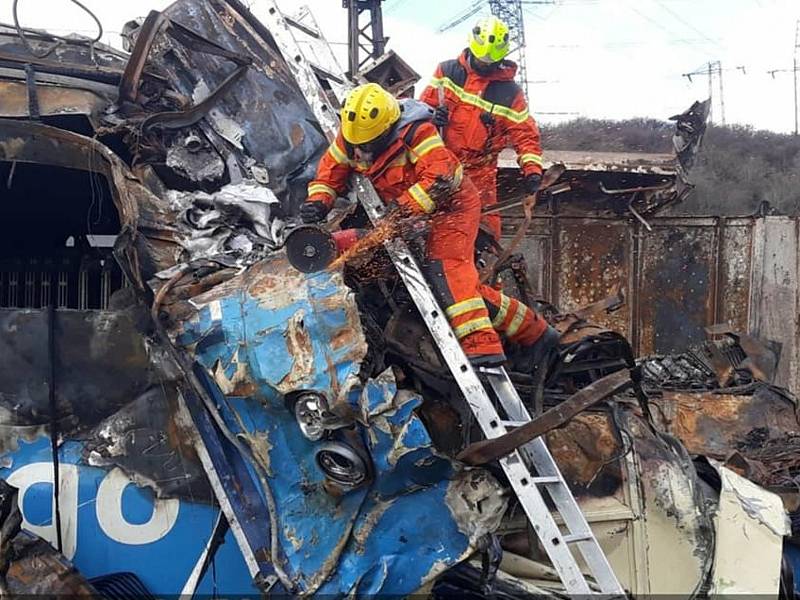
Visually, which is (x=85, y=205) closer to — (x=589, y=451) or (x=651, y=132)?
(x=589, y=451)

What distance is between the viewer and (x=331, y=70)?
4.67 m

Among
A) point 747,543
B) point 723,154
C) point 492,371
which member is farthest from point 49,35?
point 723,154

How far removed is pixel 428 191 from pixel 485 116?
4.69 feet

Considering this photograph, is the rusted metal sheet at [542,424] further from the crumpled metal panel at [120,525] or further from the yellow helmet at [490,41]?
the yellow helmet at [490,41]

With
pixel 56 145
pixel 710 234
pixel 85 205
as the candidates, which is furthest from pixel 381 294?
pixel 710 234

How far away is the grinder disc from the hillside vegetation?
21808 mm

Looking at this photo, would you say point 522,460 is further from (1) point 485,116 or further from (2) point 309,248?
(1) point 485,116

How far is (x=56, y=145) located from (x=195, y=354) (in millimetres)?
1178

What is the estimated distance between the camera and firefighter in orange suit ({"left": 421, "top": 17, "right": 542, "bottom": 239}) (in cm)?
470

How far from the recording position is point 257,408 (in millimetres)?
3221

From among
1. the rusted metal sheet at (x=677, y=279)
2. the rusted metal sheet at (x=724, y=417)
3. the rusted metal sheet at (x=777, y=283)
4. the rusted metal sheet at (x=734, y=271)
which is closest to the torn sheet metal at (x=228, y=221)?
the rusted metal sheet at (x=724, y=417)

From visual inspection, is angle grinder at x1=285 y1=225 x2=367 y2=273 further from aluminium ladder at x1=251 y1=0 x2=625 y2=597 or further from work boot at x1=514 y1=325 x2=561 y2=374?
work boot at x1=514 y1=325 x2=561 y2=374

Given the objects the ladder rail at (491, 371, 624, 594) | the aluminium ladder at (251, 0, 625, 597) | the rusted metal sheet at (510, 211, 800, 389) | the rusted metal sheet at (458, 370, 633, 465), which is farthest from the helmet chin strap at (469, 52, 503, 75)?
the rusted metal sheet at (510, 211, 800, 389)

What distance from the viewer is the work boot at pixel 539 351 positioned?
3.94m
